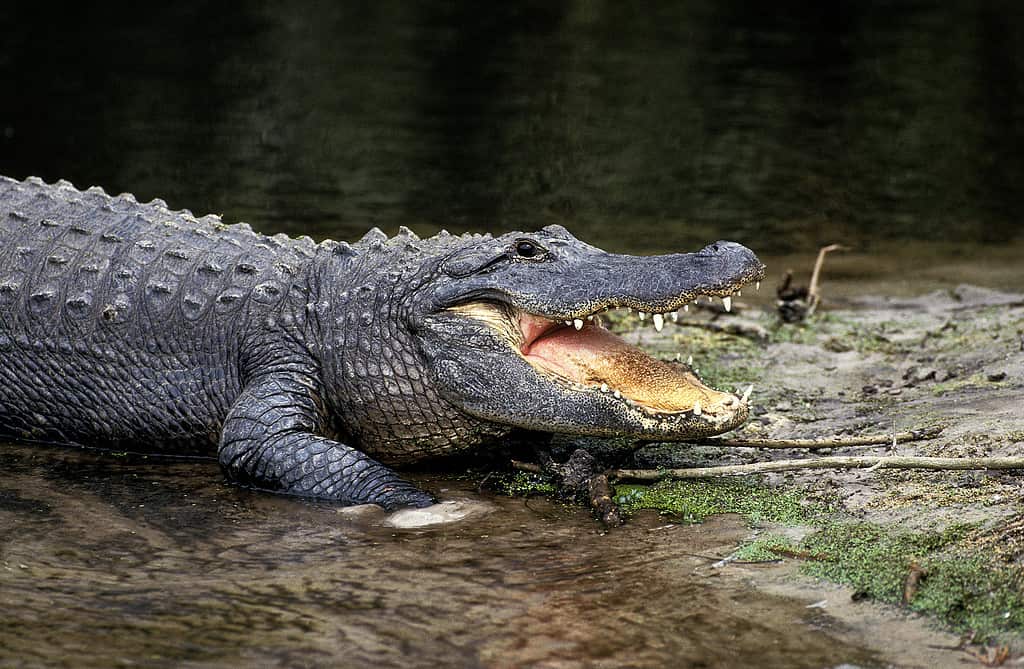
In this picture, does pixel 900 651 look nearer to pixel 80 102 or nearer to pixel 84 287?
pixel 84 287

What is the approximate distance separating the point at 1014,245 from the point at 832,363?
14.4 ft

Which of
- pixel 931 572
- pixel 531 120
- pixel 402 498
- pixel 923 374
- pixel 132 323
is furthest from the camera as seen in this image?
pixel 531 120

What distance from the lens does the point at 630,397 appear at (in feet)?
16.9

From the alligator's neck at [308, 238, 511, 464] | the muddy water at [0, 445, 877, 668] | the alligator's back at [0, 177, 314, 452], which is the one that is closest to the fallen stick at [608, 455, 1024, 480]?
the muddy water at [0, 445, 877, 668]

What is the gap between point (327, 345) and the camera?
18.3 feet

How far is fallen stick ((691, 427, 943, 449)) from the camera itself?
204 inches

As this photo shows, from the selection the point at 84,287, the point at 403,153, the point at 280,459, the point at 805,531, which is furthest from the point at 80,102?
the point at 805,531

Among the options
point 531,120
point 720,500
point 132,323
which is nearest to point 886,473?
point 720,500

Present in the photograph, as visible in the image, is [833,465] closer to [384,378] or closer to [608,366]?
[608,366]

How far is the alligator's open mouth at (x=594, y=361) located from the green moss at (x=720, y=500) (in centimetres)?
31

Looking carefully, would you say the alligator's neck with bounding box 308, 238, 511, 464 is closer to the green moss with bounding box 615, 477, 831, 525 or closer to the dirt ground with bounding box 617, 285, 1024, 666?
the green moss with bounding box 615, 477, 831, 525

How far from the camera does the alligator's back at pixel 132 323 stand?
5750 mm

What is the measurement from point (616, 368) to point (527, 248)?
1.94 ft

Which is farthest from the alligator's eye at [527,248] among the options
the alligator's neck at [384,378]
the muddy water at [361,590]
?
the muddy water at [361,590]
